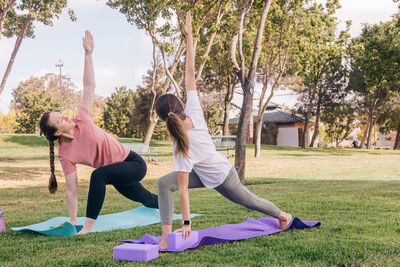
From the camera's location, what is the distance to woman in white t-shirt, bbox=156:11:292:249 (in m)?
3.90

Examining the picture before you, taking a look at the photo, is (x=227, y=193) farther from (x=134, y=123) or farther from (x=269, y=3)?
(x=134, y=123)

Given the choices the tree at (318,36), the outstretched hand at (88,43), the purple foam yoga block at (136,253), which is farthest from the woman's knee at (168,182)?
the tree at (318,36)

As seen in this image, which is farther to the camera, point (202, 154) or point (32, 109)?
point (32, 109)

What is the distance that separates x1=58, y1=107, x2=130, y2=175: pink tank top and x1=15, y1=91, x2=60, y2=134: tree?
49516 mm

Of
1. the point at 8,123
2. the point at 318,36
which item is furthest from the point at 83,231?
the point at 8,123

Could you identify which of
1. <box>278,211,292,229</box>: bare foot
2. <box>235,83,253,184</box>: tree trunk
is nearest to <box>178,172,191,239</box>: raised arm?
<box>278,211,292,229</box>: bare foot

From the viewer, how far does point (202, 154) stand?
405 cm

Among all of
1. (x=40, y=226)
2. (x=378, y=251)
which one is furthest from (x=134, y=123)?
(x=378, y=251)

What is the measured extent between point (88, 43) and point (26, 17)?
16.6 metres

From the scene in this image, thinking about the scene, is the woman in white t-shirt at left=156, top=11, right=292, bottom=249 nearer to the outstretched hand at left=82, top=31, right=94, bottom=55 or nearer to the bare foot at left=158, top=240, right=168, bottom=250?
the bare foot at left=158, top=240, right=168, bottom=250

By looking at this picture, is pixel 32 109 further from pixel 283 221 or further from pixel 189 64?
pixel 283 221

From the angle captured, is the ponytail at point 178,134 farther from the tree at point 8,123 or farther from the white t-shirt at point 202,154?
the tree at point 8,123

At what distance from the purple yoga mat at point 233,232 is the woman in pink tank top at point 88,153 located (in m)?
0.91

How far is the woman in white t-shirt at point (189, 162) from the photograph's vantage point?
390cm
